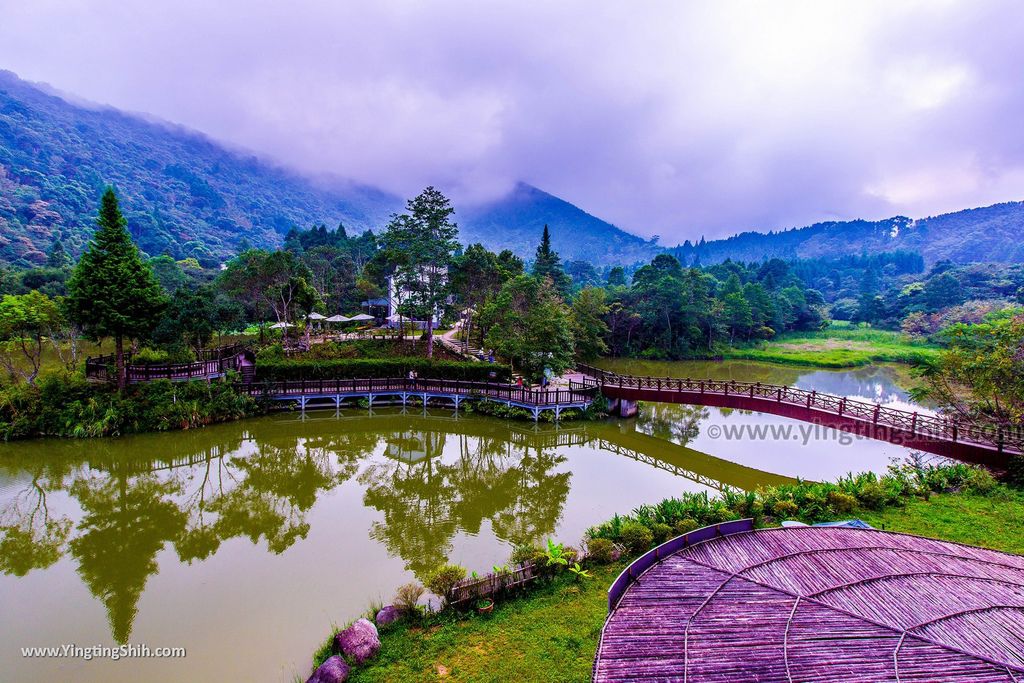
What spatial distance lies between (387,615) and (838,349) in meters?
52.7

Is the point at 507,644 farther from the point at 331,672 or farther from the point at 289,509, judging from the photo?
the point at 289,509

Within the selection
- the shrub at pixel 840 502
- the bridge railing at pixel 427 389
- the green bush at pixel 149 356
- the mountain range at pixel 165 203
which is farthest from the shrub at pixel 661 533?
the mountain range at pixel 165 203

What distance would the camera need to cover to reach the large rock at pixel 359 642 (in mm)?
6910

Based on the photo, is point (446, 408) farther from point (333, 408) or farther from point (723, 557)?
point (723, 557)

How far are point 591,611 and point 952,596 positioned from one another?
4.78 m

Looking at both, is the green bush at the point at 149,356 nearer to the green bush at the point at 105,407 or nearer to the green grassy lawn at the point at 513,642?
the green bush at the point at 105,407

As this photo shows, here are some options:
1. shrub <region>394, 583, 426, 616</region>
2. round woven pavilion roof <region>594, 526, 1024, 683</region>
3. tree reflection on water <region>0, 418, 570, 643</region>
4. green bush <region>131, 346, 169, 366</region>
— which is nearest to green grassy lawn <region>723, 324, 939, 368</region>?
tree reflection on water <region>0, 418, 570, 643</region>

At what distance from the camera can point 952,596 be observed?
5.30 meters

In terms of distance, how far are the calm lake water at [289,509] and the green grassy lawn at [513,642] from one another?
5.22ft

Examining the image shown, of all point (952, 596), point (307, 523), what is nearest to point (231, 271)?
point (307, 523)

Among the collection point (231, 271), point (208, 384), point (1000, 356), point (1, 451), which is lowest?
point (1, 451)

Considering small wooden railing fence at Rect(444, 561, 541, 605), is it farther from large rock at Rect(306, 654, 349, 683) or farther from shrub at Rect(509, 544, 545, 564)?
large rock at Rect(306, 654, 349, 683)

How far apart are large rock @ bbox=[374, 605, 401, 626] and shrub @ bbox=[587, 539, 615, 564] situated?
381 centimetres

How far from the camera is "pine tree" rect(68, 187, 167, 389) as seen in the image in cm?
1738
